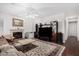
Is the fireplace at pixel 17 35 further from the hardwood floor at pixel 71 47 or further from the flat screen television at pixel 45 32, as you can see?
the hardwood floor at pixel 71 47

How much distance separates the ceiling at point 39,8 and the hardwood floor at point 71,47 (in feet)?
2.18

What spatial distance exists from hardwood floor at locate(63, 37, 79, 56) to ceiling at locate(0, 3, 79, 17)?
0.66 m

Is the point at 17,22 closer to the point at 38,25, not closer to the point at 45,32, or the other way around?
the point at 38,25

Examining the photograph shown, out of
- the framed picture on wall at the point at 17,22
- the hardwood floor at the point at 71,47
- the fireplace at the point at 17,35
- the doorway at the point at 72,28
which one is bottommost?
the hardwood floor at the point at 71,47

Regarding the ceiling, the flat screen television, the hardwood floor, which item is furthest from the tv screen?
the hardwood floor

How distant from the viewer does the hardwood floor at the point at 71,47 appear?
69.1 inches

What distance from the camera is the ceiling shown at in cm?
168

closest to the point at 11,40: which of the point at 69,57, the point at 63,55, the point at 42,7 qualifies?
the point at 42,7

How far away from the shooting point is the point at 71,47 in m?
1.84

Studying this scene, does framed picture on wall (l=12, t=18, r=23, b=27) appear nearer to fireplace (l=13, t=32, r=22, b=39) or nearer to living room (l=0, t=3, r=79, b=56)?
living room (l=0, t=3, r=79, b=56)

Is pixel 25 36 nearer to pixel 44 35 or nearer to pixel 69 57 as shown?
pixel 44 35

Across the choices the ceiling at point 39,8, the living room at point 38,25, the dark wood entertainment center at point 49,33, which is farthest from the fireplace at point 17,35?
the ceiling at point 39,8

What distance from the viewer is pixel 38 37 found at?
6.04 ft

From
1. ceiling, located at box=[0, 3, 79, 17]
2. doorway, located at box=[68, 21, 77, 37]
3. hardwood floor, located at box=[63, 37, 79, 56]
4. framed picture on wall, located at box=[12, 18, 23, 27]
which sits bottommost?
hardwood floor, located at box=[63, 37, 79, 56]
